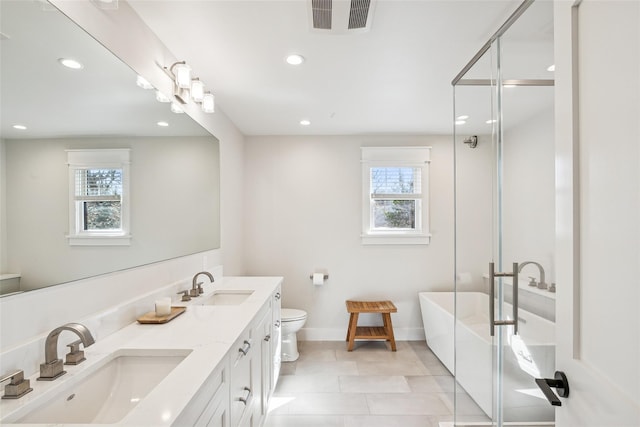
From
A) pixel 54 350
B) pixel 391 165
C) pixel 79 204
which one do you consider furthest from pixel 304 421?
pixel 391 165

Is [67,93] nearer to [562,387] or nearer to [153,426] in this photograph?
[153,426]

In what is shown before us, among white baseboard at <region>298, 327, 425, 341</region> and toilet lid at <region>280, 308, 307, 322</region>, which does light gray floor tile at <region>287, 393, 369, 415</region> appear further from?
white baseboard at <region>298, 327, 425, 341</region>

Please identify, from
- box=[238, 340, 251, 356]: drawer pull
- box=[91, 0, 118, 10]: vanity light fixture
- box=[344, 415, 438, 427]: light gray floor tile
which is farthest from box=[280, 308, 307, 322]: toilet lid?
box=[91, 0, 118, 10]: vanity light fixture

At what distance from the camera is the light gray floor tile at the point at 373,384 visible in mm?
2777

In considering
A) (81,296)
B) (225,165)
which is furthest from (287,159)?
(81,296)

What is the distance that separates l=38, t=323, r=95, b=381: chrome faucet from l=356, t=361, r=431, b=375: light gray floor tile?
8.47 feet

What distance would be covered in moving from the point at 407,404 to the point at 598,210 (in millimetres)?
2342

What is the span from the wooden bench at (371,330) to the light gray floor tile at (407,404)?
0.93m

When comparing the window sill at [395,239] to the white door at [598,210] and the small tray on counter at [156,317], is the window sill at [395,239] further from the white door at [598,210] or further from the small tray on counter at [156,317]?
the white door at [598,210]

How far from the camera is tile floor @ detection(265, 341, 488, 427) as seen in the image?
2365 mm

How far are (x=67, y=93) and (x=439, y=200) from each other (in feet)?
12.1

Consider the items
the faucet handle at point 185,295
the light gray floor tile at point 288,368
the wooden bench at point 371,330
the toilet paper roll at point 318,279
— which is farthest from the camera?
the toilet paper roll at point 318,279

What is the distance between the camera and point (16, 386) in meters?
0.94

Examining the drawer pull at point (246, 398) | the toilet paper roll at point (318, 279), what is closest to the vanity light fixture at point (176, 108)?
the drawer pull at point (246, 398)
